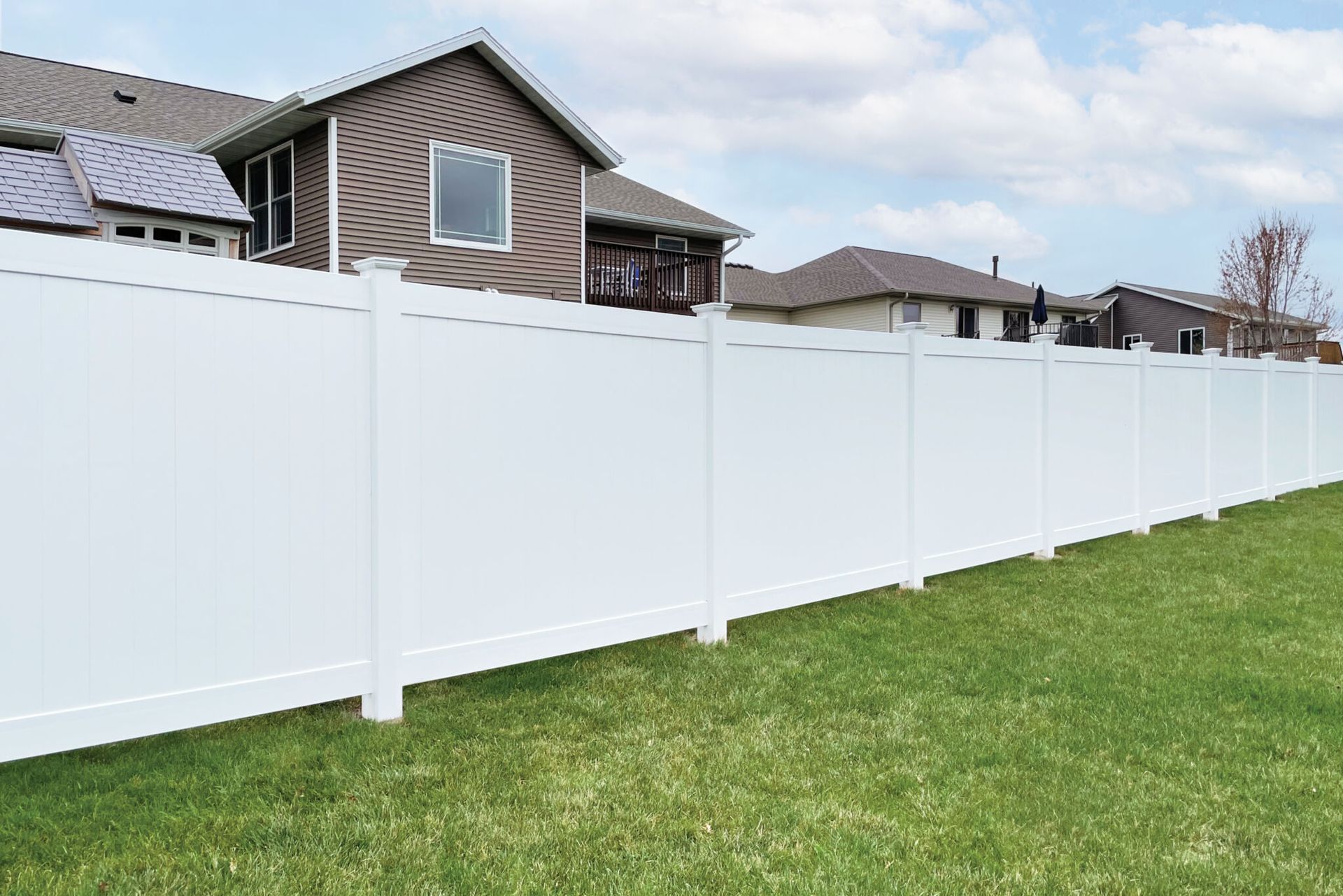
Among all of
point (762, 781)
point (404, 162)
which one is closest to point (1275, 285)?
point (404, 162)

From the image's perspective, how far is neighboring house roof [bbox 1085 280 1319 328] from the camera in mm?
33312

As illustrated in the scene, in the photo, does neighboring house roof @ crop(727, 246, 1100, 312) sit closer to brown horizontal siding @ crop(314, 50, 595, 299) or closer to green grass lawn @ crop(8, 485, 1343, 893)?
brown horizontal siding @ crop(314, 50, 595, 299)

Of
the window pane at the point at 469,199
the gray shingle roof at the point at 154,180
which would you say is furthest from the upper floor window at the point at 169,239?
the window pane at the point at 469,199

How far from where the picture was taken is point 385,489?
12.3ft

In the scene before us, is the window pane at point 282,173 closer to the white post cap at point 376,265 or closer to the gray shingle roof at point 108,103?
the gray shingle roof at point 108,103

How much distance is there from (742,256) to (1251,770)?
32.2 meters

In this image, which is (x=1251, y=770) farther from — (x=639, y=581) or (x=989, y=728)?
(x=639, y=581)

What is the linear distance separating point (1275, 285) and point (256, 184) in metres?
33.5

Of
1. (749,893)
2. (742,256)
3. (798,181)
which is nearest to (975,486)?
(749,893)

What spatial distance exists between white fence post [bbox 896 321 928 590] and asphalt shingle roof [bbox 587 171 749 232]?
1200cm

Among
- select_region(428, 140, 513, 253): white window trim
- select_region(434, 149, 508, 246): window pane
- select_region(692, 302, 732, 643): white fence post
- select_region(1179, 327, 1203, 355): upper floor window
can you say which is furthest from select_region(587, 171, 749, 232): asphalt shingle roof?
select_region(1179, 327, 1203, 355): upper floor window

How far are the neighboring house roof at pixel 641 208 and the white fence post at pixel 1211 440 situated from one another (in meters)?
10.7

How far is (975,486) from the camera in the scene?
6785 mm

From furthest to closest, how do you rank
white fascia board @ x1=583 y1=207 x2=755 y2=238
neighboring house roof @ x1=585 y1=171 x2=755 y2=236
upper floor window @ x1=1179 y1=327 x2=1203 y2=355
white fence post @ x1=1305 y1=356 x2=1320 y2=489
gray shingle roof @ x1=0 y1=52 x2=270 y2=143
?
upper floor window @ x1=1179 y1=327 x2=1203 y2=355 < neighboring house roof @ x1=585 y1=171 x2=755 y2=236 < white fascia board @ x1=583 y1=207 x2=755 y2=238 < gray shingle roof @ x1=0 y1=52 x2=270 y2=143 < white fence post @ x1=1305 y1=356 x2=1320 y2=489
